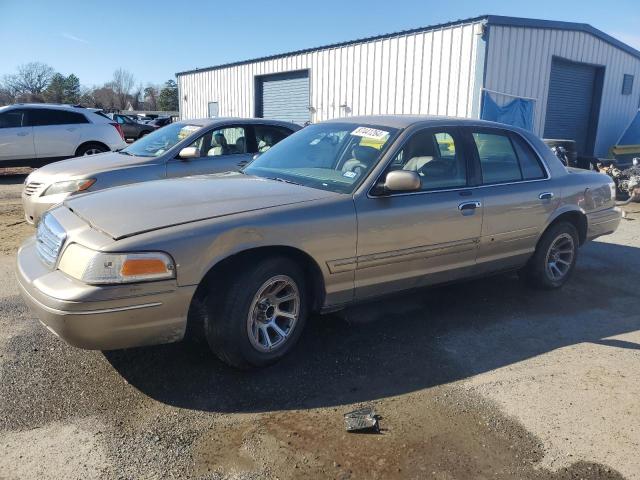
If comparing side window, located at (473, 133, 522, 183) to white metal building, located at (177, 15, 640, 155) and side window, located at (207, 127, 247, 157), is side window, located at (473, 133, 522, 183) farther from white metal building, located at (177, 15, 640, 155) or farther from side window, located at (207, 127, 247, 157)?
white metal building, located at (177, 15, 640, 155)

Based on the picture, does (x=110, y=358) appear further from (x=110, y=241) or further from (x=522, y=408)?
(x=522, y=408)

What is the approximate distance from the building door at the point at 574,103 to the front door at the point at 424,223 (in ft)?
36.6

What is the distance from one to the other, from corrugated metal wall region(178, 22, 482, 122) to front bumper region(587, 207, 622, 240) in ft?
22.7

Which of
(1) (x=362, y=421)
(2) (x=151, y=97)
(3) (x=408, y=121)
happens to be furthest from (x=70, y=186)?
(2) (x=151, y=97)

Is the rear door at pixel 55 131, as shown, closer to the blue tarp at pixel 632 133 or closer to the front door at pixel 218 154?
the front door at pixel 218 154

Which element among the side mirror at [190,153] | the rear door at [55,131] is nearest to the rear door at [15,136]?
the rear door at [55,131]

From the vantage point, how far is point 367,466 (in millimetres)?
2682

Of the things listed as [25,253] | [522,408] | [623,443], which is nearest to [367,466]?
[522,408]

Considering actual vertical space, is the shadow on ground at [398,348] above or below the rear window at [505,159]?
below

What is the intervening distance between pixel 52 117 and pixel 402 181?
11230mm

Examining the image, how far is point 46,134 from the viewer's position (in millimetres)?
12281

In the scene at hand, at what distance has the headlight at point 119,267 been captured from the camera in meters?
2.92

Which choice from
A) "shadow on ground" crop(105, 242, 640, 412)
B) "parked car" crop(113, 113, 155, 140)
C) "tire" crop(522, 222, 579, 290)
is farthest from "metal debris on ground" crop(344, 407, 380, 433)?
"parked car" crop(113, 113, 155, 140)

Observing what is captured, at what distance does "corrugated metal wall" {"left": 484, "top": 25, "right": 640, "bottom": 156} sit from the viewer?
39.9 ft
